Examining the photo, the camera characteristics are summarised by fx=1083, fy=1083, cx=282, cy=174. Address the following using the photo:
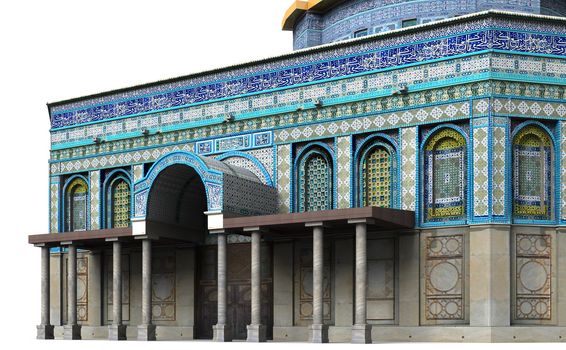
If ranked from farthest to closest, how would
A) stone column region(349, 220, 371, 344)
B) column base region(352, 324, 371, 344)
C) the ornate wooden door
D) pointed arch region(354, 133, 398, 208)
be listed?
the ornate wooden door, pointed arch region(354, 133, 398, 208), stone column region(349, 220, 371, 344), column base region(352, 324, 371, 344)

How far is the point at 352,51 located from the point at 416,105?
2410mm

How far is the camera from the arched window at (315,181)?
2811 cm

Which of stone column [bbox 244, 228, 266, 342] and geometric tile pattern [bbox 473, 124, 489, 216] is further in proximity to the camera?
stone column [bbox 244, 228, 266, 342]

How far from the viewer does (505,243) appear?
24.9m

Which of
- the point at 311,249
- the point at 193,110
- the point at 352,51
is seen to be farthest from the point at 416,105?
the point at 193,110

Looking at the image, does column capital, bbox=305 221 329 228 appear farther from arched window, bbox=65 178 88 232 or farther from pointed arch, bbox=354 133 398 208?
arched window, bbox=65 178 88 232

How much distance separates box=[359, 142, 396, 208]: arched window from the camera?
2700cm

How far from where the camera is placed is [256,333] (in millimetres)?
27031

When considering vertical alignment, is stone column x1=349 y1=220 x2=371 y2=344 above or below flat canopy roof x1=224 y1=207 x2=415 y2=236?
below

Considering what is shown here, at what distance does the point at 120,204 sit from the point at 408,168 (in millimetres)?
10011

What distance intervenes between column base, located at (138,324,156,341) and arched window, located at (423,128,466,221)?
8301mm

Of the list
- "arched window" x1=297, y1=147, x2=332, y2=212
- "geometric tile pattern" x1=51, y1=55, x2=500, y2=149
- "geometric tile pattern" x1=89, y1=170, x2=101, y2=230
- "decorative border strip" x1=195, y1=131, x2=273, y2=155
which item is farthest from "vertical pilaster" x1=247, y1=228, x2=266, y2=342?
"geometric tile pattern" x1=89, y1=170, x2=101, y2=230

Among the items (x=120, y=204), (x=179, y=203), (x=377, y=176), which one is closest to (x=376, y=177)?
(x=377, y=176)

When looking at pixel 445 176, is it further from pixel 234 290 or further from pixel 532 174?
pixel 234 290
